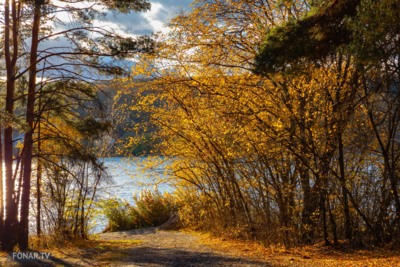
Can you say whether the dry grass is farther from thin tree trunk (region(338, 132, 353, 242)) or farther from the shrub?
the shrub

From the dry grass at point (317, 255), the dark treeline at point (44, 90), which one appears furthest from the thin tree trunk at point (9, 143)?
the dry grass at point (317, 255)

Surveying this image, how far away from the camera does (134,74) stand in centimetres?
911

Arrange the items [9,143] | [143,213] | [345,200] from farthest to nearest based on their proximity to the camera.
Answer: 1. [143,213]
2. [9,143]
3. [345,200]

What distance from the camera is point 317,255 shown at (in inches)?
299

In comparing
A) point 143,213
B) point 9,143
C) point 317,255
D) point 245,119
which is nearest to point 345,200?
point 317,255

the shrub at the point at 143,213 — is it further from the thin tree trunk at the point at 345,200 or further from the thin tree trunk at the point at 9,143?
the thin tree trunk at the point at 345,200

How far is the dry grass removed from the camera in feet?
20.4

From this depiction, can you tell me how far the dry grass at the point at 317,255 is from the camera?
6230 mm

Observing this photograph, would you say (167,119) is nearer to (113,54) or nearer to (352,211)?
(113,54)

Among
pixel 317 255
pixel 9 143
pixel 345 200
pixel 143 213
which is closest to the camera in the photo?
pixel 317 255

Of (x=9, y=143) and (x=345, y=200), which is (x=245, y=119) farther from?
(x=9, y=143)

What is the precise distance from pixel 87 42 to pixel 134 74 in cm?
115

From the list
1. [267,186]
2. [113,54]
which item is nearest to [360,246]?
[267,186]

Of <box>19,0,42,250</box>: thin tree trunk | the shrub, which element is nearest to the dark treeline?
<box>19,0,42,250</box>: thin tree trunk
